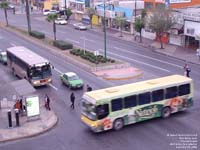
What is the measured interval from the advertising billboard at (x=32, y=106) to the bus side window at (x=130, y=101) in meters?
7.01

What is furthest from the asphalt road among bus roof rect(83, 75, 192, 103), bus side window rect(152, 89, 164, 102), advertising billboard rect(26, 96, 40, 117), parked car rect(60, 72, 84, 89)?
bus roof rect(83, 75, 192, 103)

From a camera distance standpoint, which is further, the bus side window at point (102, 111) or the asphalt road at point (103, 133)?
the bus side window at point (102, 111)

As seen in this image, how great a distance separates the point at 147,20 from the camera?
66188 millimetres

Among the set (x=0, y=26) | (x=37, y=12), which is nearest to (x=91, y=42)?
(x=0, y=26)

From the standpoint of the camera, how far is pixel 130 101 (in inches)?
1176

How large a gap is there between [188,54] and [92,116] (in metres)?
32.5

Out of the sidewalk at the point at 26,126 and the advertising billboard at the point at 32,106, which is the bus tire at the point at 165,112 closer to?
the sidewalk at the point at 26,126

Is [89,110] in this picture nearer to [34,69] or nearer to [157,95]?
[157,95]

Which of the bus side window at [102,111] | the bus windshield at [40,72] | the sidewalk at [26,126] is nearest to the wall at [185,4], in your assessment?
the bus windshield at [40,72]

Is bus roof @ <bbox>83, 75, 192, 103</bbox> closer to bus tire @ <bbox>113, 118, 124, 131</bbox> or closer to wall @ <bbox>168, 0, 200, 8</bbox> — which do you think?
bus tire @ <bbox>113, 118, 124, 131</bbox>

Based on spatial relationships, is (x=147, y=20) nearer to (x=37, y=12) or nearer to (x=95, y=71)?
(x=95, y=71)

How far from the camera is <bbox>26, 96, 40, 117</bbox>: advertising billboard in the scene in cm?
3130

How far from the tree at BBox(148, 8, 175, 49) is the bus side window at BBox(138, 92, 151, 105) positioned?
32.3 metres

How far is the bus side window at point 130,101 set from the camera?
2965 centimetres
